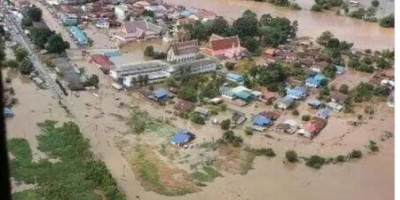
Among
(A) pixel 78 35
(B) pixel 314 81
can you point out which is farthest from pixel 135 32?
(B) pixel 314 81

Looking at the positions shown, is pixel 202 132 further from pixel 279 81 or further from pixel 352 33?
pixel 352 33

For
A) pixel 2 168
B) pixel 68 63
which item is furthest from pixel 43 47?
pixel 2 168

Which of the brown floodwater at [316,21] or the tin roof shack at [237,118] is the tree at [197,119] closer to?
the tin roof shack at [237,118]

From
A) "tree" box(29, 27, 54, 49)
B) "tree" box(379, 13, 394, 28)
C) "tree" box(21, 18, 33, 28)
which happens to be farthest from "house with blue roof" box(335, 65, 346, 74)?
"tree" box(21, 18, 33, 28)

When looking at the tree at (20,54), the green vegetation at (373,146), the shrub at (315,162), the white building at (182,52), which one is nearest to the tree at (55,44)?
the tree at (20,54)

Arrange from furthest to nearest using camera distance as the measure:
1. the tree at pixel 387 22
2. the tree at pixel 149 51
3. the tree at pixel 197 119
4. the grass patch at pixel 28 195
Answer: the tree at pixel 387 22, the tree at pixel 149 51, the tree at pixel 197 119, the grass patch at pixel 28 195
